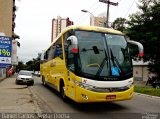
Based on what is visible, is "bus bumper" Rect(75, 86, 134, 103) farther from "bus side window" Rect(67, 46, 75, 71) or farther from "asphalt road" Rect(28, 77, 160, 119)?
"bus side window" Rect(67, 46, 75, 71)

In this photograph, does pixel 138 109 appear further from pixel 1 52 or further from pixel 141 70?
pixel 141 70

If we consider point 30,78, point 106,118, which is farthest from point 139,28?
point 106,118

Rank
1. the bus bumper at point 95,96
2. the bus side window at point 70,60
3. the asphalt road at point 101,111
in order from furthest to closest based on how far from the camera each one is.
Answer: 1. the bus side window at point 70,60
2. the bus bumper at point 95,96
3. the asphalt road at point 101,111

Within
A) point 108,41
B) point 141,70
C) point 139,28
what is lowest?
point 141,70

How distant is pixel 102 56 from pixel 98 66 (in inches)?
19.5

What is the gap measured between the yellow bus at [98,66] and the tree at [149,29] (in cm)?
1672

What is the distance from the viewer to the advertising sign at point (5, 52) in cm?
1220

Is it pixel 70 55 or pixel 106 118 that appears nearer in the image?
pixel 106 118

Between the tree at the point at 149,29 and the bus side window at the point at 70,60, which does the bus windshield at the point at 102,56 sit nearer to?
the bus side window at the point at 70,60

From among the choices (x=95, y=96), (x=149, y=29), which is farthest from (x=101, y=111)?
(x=149, y=29)

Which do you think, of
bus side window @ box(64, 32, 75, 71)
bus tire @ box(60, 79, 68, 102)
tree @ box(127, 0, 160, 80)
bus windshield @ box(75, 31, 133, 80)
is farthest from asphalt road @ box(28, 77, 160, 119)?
tree @ box(127, 0, 160, 80)

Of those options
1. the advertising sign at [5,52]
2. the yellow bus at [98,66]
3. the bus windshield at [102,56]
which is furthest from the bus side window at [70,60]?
the advertising sign at [5,52]

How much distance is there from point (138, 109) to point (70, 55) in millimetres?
3595

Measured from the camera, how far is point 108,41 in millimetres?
10727
